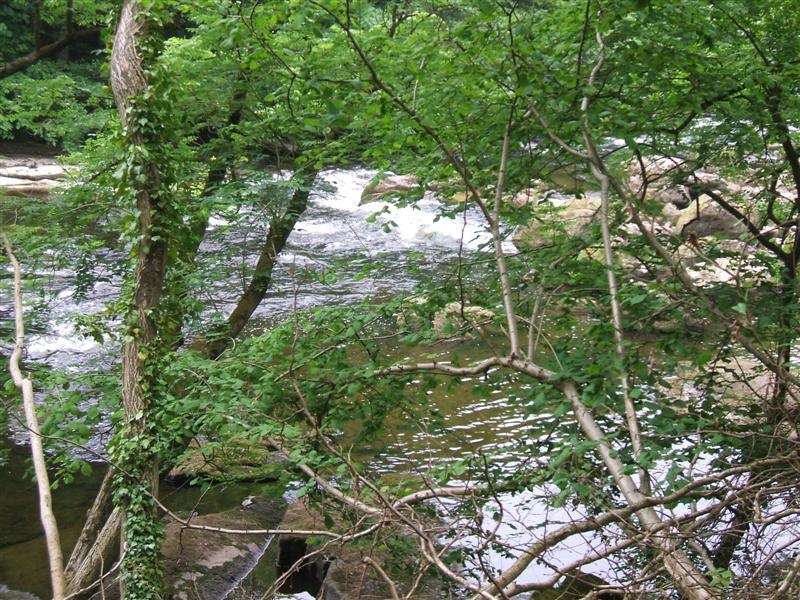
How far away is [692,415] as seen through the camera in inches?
130

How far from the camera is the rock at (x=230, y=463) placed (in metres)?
4.10

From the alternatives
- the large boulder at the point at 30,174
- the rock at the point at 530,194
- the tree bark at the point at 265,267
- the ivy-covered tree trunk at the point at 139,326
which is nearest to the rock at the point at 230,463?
the ivy-covered tree trunk at the point at 139,326

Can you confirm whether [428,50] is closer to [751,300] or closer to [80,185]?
[751,300]

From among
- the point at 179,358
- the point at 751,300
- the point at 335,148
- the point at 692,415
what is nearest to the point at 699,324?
the point at 751,300

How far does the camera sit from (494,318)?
3.78 metres

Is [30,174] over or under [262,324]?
over

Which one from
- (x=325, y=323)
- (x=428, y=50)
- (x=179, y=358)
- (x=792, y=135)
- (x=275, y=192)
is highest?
(x=428, y=50)

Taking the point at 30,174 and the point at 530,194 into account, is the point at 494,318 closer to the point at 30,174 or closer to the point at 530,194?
the point at 530,194

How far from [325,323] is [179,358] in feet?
3.60

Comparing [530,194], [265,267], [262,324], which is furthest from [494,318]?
[262,324]

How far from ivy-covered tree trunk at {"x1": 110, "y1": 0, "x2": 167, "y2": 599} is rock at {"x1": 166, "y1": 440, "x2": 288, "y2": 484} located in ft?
1.00

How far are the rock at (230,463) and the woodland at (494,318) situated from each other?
0.38 feet

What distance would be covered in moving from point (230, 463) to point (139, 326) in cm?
107

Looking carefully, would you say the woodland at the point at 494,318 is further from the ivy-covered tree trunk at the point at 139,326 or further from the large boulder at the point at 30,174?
the large boulder at the point at 30,174
